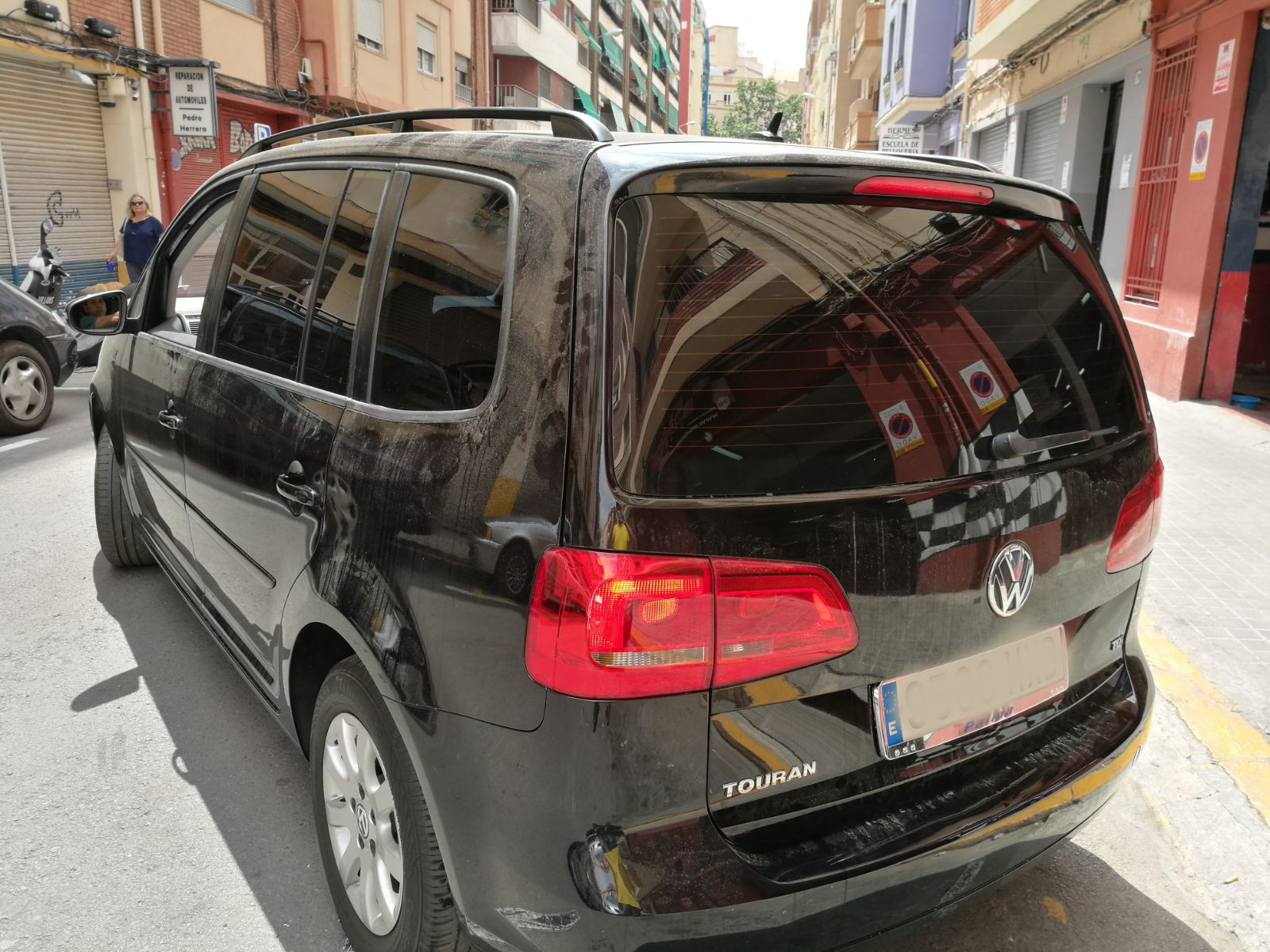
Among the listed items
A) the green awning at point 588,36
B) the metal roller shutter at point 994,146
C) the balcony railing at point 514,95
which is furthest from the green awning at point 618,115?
the metal roller shutter at point 994,146

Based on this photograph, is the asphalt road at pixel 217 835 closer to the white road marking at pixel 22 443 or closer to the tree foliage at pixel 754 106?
the white road marking at pixel 22 443

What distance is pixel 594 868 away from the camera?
5.32ft

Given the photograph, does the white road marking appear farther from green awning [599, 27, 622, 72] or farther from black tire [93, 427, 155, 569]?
green awning [599, 27, 622, 72]

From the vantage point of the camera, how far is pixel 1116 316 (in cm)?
239

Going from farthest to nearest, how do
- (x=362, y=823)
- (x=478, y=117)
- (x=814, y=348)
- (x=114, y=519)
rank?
(x=114, y=519), (x=478, y=117), (x=362, y=823), (x=814, y=348)

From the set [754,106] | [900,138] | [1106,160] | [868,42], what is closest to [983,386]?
[1106,160]

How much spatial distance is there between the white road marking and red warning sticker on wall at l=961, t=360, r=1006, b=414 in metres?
7.32

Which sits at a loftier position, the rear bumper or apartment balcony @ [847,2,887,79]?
apartment balcony @ [847,2,887,79]

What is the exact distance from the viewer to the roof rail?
6.44ft

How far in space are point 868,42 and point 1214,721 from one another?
3052 centimetres

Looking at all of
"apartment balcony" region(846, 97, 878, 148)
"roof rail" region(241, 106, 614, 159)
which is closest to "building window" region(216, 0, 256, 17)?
"roof rail" region(241, 106, 614, 159)

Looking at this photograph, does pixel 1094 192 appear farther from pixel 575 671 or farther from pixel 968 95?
pixel 575 671

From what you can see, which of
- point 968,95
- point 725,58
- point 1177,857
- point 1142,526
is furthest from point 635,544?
point 725,58

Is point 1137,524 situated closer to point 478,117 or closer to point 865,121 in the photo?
point 478,117
